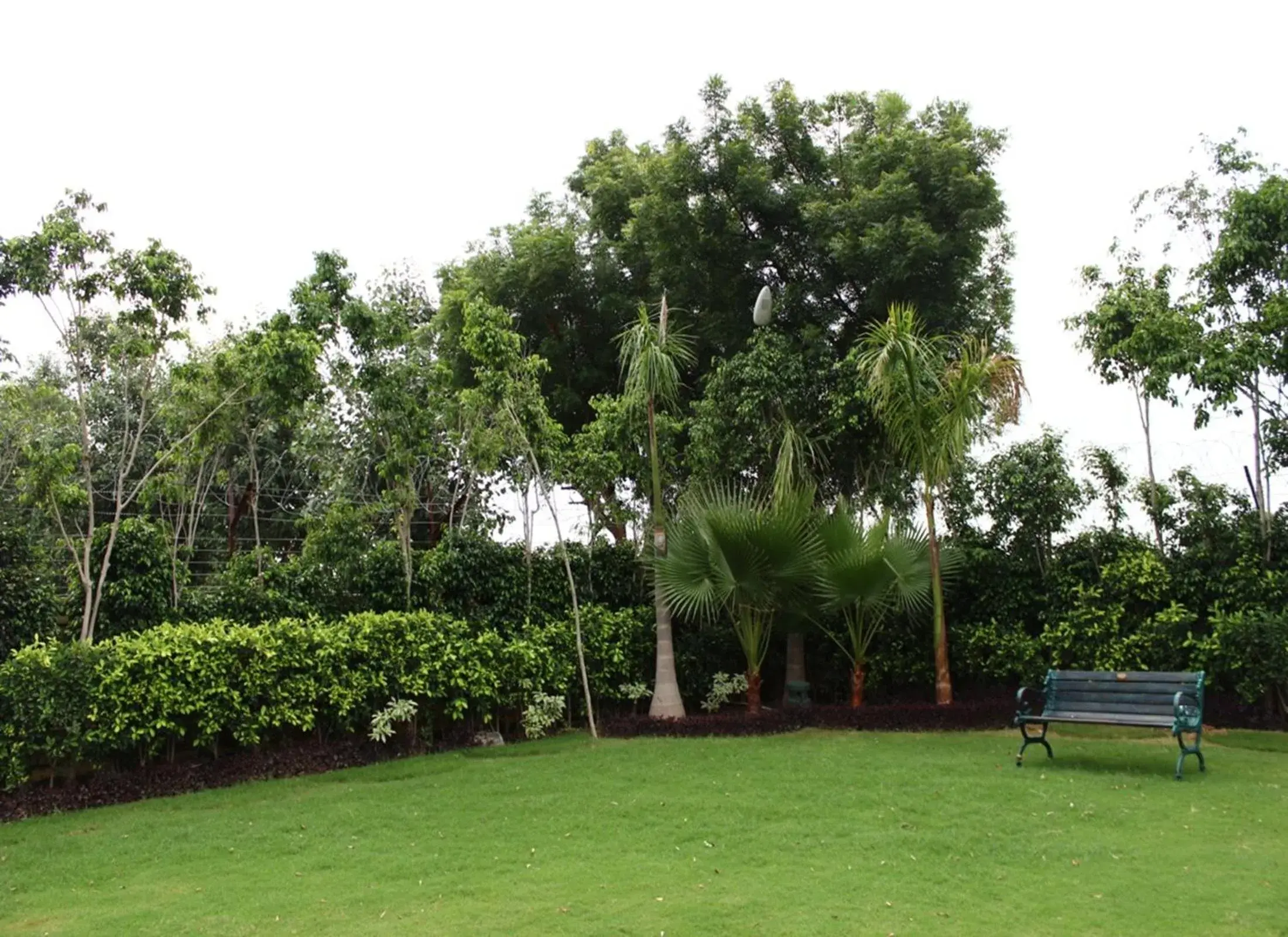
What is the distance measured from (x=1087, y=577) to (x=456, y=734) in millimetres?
6966

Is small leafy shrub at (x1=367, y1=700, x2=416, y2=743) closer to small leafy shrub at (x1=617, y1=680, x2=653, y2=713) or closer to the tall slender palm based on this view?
small leafy shrub at (x1=617, y1=680, x2=653, y2=713)

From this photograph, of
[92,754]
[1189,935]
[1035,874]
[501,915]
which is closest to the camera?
[1189,935]

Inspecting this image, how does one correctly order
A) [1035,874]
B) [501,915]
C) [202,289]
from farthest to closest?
[202,289] < [1035,874] < [501,915]

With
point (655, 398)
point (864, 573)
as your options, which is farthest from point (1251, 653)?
point (655, 398)

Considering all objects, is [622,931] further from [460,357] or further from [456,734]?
[460,357]

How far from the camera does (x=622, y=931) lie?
4.55m

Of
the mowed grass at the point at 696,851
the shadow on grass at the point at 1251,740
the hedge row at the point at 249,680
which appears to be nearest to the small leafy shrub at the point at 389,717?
the hedge row at the point at 249,680

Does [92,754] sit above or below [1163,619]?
below

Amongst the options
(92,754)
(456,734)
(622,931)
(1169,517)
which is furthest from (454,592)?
(1169,517)

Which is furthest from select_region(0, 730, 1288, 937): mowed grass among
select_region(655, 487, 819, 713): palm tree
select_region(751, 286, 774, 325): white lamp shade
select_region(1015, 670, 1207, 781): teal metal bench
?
select_region(751, 286, 774, 325): white lamp shade

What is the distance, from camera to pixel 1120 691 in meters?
8.38

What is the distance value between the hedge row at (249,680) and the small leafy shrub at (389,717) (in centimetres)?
10

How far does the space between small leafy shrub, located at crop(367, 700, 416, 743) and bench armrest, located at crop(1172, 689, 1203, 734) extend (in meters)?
6.26

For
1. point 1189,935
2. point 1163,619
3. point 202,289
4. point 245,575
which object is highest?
point 202,289
